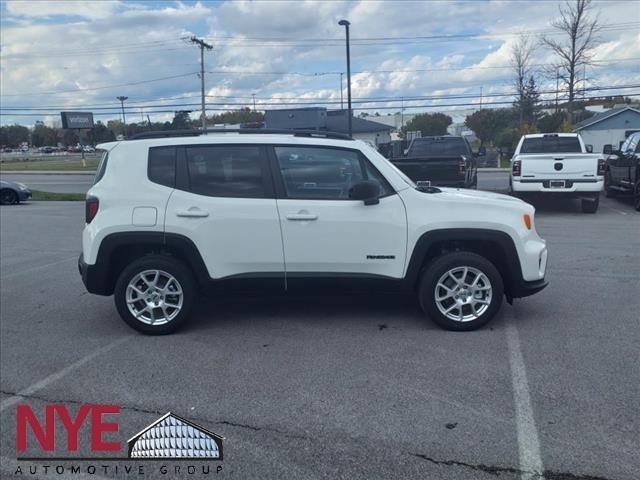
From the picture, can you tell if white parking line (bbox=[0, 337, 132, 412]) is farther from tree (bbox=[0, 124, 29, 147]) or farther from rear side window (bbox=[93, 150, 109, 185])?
tree (bbox=[0, 124, 29, 147])

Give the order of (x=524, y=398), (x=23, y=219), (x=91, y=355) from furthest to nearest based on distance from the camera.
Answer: (x=23, y=219) → (x=91, y=355) → (x=524, y=398)

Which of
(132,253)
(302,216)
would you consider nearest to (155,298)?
(132,253)

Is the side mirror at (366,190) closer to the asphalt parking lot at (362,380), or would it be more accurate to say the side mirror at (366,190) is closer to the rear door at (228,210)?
the rear door at (228,210)

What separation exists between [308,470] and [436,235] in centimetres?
275

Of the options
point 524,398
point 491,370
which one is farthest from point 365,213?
point 524,398

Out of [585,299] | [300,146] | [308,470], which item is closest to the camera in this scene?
[308,470]

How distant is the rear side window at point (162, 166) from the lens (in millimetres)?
5695

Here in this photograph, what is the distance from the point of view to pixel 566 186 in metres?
13.9

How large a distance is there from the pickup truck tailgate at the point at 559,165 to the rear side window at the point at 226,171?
9853 millimetres

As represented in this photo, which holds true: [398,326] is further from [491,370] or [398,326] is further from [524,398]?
[524,398]

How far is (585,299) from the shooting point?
6.69 m

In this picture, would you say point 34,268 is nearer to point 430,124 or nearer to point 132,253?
point 132,253

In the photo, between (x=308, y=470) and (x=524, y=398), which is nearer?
(x=308, y=470)

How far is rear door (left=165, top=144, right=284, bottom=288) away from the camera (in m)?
5.60
